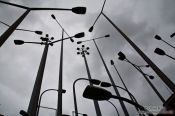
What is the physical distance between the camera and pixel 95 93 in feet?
15.4

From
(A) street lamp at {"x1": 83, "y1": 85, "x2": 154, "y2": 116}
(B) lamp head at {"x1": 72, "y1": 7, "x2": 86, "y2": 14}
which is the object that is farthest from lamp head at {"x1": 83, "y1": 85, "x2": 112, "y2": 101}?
(B) lamp head at {"x1": 72, "y1": 7, "x2": 86, "y2": 14}

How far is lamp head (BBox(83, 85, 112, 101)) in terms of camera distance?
465cm

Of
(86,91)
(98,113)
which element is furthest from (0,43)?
(98,113)

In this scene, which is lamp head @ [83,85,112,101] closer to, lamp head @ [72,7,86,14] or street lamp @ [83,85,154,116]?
street lamp @ [83,85,154,116]

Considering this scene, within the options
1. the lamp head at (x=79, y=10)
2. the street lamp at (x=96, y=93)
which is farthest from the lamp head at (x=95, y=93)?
the lamp head at (x=79, y=10)

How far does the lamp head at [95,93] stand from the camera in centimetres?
465

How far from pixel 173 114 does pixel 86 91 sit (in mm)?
1910

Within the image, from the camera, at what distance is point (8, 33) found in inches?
260

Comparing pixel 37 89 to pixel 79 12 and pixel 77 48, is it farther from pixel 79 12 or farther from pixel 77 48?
pixel 77 48

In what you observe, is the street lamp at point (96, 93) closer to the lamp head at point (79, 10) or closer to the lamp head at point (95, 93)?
the lamp head at point (95, 93)

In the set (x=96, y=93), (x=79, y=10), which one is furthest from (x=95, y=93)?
(x=79, y=10)

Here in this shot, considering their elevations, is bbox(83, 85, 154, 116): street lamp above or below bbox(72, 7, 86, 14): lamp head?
below

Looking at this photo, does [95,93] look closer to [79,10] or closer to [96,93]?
[96,93]

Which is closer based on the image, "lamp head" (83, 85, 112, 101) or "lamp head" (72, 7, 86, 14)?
"lamp head" (83, 85, 112, 101)
